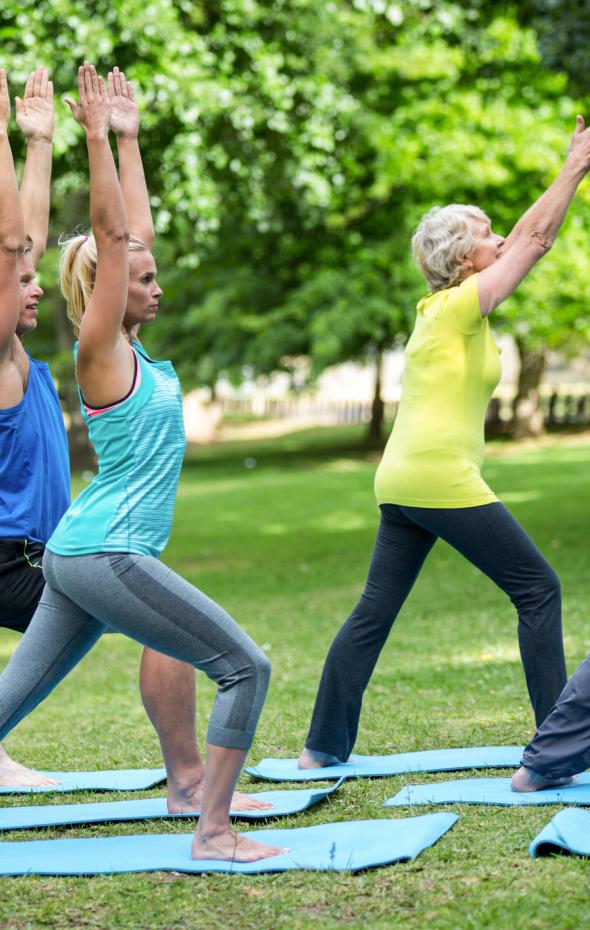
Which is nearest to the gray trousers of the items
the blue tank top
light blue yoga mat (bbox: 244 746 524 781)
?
light blue yoga mat (bbox: 244 746 524 781)

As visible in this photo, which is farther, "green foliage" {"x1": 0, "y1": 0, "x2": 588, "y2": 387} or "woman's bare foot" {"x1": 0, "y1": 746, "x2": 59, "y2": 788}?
"green foliage" {"x1": 0, "y1": 0, "x2": 588, "y2": 387}

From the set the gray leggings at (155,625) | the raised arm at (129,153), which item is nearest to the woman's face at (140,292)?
the raised arm at (129,153)

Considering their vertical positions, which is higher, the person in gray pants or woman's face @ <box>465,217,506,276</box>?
woman's face @ <box>465,217,506,276</box>

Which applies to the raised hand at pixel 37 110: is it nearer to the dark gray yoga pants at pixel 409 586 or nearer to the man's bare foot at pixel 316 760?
the dark gray yoga pants at pixel 409 586

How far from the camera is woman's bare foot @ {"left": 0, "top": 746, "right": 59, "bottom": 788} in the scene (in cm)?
540

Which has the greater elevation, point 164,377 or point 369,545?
point 164,377

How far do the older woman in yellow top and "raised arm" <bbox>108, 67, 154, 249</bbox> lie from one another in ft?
3.63

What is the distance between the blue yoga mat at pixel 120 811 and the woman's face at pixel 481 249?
81.5 inches

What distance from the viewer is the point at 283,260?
106ft

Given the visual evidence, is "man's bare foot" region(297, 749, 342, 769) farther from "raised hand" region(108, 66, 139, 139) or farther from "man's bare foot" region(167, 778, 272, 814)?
"raised hand" region(108, 66, 139, 139)

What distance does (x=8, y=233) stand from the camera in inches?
170

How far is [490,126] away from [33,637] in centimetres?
2703

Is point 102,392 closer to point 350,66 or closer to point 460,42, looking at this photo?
point 460,42

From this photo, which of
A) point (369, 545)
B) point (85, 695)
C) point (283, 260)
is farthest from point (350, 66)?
point (85, 695)
